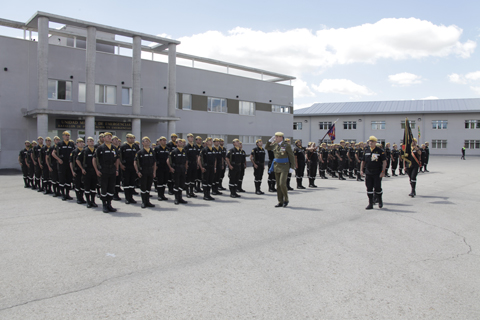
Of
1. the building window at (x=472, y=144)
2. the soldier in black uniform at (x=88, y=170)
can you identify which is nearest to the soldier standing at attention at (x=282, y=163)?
the soldier in black uniform at (x=88, y=170)

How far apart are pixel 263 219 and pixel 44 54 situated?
2076 centimetres

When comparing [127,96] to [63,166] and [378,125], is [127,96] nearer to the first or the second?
[63,166]

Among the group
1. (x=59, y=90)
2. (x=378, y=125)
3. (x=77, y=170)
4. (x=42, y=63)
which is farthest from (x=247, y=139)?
(x=378, y=125)

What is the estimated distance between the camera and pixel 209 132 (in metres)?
33.3

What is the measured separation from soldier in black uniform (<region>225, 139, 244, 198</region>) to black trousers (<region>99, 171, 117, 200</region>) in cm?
407

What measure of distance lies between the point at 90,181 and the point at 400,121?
206 ft

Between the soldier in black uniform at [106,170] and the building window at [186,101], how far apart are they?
892 inches

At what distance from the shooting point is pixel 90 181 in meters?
9.80

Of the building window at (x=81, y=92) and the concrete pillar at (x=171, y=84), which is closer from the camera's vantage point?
the building window at (x=81, y=92)

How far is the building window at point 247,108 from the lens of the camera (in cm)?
3644

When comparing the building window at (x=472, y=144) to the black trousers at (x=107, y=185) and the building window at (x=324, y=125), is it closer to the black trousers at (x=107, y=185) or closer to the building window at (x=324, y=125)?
the building window at (x=324, y=125)

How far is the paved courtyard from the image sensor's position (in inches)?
148

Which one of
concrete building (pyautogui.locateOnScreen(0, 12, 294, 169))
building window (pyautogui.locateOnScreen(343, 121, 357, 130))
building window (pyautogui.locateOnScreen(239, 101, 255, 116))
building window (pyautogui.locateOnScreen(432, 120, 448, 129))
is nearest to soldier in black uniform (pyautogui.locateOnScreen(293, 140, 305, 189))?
concrete building (pyautogui.locateOnScreen(0, 12, 294, 169))

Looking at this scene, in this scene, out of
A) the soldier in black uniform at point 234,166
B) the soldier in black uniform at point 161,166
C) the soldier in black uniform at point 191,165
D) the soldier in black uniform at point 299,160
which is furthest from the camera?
the soldier in black uniform at point 299,160
